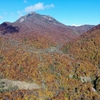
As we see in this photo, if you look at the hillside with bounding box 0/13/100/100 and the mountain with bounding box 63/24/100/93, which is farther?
the mountain with bounding box 63/24/100/93

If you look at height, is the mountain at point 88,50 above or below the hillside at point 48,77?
above

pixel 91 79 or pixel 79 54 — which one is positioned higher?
pixel 79 54

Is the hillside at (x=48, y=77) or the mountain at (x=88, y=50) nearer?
the hillside at (x=48, y=77)

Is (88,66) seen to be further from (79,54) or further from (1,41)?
(1,41)

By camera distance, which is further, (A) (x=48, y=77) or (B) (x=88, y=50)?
(B) (x=88, y=50)

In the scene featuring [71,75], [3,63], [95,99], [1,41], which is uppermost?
[1,41]

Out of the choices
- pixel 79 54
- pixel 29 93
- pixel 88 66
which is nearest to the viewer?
pixel 29 93

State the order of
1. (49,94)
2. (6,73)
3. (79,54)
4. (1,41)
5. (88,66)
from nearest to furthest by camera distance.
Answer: (49,94) < (6,73) < (88,66) < (79,54) < (1,41)

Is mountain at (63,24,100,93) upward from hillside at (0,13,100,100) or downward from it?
upward

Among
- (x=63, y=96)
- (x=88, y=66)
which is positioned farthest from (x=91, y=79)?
(x=63, y=96)

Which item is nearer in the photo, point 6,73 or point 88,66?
point 6,73

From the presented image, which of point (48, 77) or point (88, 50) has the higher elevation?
point (88, 50)
